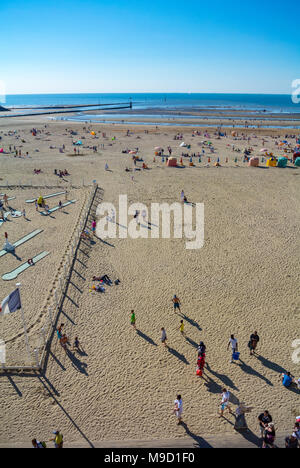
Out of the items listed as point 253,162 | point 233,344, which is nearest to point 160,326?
point 233,344

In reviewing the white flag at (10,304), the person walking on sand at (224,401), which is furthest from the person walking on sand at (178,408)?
the white flag at (10,304)

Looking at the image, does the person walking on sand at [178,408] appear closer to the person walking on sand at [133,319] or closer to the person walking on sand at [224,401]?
the person walking on sand at [224,401]

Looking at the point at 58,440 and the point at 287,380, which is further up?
the point at 287,380

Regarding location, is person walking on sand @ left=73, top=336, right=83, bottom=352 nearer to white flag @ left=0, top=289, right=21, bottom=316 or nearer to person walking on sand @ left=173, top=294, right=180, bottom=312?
white flag @ left=0, top=289, right=21, bottom=316

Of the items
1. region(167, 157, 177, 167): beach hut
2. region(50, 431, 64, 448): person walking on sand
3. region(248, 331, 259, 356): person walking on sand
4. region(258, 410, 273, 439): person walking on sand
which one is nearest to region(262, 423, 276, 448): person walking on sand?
region(258, 410, 273, 439): person walking on sand

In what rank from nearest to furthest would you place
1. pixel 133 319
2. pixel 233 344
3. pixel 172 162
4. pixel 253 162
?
pixel 233 344 < pixel 133 319 < pixel 172 162 < pixel 253 162

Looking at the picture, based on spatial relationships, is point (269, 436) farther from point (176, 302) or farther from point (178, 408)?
point (176, 302)

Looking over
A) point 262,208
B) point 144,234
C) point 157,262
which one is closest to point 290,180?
point 262,208
